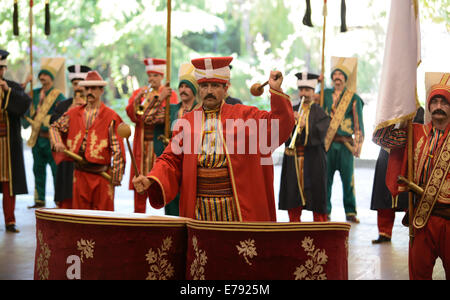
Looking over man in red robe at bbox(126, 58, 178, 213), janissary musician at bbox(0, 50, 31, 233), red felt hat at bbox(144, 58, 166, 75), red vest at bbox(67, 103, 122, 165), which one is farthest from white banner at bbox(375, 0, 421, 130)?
janissary musician at bbox(0, 50, 31, 233)

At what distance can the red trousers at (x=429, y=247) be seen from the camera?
4.54 m

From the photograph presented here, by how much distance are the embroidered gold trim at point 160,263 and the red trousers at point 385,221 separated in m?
4.81

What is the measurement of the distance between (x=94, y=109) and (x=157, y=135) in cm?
123

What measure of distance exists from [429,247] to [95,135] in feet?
12.0

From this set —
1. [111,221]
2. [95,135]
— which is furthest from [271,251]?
[95,135]

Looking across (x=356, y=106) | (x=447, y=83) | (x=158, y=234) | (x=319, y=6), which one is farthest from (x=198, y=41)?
(x=158, y=234)

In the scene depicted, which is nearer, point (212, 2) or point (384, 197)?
point (384, 197)

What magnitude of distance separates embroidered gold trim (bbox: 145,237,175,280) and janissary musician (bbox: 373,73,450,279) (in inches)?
75.6

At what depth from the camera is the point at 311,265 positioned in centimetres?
330

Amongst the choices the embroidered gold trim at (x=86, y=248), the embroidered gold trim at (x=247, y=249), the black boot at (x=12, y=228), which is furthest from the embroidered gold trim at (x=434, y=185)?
the black boot at (x=12, y=228)

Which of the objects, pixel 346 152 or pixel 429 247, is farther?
pixel 346 152

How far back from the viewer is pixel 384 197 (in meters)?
7.73

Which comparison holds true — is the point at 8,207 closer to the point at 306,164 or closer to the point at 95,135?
the point at 95,135
